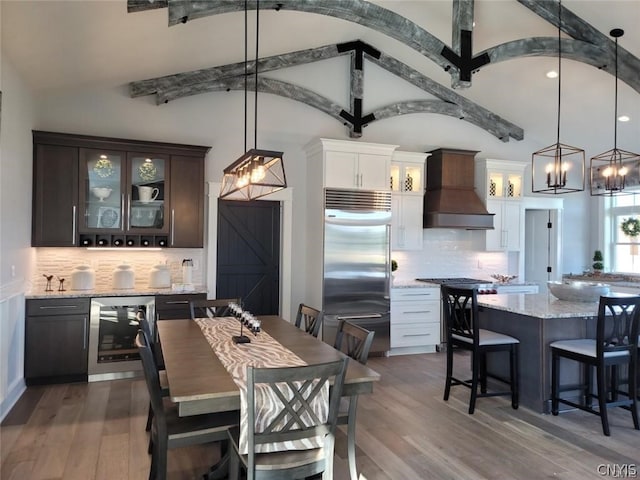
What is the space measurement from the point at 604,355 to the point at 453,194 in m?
3.32

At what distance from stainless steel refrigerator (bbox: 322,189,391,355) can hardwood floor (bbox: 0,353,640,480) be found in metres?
1.37

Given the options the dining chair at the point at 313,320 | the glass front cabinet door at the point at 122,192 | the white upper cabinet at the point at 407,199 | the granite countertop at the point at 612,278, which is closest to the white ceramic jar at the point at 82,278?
the glass front cabinet door at the point at 122,192

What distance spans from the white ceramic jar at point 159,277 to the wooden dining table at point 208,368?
1529 mm

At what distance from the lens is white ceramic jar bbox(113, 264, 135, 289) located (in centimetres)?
497

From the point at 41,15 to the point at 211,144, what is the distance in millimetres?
2658

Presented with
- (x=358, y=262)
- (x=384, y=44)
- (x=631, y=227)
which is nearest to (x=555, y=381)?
(x=358, y=262)

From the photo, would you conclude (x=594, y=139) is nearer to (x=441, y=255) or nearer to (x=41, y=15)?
(x=441, y=255)

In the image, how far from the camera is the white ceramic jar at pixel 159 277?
16.8 feet

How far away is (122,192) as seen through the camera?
16.2ft

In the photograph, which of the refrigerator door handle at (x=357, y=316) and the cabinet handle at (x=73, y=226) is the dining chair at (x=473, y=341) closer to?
the refrigerator door handle at (x=357, y=316)

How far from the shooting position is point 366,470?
9.50ft

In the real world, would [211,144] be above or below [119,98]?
below

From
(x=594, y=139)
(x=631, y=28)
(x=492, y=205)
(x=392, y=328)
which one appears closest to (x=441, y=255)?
(x=492, y=205)

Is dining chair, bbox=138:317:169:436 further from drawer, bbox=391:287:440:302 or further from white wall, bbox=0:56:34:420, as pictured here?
drawer, bbox=391:287:440:302
